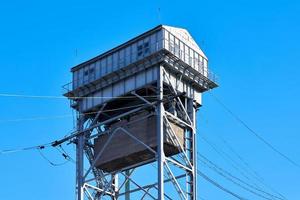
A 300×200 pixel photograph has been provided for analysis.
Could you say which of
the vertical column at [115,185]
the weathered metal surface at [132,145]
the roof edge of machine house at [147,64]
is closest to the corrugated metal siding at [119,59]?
the roof edge of machine house at [147,64]

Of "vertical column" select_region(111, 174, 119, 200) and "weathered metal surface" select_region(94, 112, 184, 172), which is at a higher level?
"weathered metal surface" select_region(94, 112, 184, 172)

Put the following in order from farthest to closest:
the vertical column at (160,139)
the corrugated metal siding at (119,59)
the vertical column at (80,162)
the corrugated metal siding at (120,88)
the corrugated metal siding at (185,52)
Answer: the vertical column at (80,162) < the corrugated metal siding at (119,59) < the corrugated metal siding at (185,52) < the corrugated metal siding at (120,88) < the vertical column at (160,139)

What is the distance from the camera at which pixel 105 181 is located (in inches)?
4528

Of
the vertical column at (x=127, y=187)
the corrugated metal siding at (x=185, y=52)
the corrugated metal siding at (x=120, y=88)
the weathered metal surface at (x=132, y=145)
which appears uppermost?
the corrugated metal siding at (x=185, y=52)

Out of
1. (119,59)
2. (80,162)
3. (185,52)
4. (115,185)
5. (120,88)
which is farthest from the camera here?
(115,185)

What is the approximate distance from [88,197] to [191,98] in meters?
12.6

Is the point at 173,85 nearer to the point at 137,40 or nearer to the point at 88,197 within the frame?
the point at 137,40

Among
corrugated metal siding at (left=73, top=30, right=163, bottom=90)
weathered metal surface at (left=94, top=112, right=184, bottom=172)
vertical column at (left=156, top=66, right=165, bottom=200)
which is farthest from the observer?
corrugated metal siding at (left=73, top=30, right=163, bottom=90)

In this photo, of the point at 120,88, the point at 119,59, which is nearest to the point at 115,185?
the point at 120,88

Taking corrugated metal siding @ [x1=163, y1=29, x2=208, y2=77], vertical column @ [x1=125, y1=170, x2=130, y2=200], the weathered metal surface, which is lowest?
vertical column @ [x1=125, y1=170, x2=130, y2=200]

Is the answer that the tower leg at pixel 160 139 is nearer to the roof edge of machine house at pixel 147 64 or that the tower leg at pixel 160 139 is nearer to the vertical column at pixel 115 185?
the roof edge of machine house at pixel 147 64

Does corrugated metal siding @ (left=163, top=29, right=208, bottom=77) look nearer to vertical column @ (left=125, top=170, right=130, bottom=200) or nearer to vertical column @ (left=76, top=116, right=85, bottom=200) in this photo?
vertical column @ (left=125, top=170, right=130, bottom=200)

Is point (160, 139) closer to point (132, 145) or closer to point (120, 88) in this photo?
point (132, 145)

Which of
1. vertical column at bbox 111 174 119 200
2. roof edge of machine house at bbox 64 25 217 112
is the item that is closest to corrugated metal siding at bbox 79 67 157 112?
roof edge of machine house at bbox 64 25 217 112
